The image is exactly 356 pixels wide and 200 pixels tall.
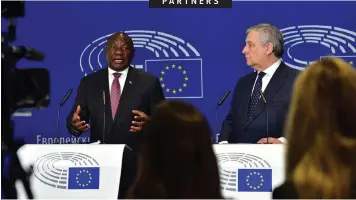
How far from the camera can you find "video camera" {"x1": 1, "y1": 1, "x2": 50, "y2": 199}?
7.45 feet

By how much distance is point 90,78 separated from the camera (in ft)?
17.7

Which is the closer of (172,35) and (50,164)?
(50,164)

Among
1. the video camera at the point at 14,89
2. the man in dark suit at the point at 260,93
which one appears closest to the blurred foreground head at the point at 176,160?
the video camera at the point at 14,89

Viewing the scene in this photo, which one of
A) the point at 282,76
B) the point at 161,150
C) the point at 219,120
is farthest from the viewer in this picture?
the point at 219,120

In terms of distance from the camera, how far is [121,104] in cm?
510

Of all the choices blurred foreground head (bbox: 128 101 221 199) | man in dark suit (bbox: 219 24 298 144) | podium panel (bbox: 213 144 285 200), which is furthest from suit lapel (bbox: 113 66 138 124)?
blurred foreground head (bbox: 128 101 221 199)

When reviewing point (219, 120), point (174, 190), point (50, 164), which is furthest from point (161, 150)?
point (219, 120)

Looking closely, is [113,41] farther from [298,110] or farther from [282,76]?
[298,110]

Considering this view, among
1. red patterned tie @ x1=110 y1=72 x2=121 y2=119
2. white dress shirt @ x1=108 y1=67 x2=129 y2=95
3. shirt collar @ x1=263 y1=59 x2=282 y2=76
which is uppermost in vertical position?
shirt collar @ x1=263 y1=59 x2=282 y2=76

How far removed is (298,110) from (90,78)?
3.80 meters

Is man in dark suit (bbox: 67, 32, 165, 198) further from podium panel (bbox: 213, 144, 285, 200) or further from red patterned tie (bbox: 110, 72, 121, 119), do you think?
podium panel (bbox: 213, 144, 285, 200)

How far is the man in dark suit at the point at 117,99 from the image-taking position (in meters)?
5.01

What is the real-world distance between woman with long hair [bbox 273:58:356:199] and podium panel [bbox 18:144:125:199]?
8.18 feet

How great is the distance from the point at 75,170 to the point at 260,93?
153 cm
